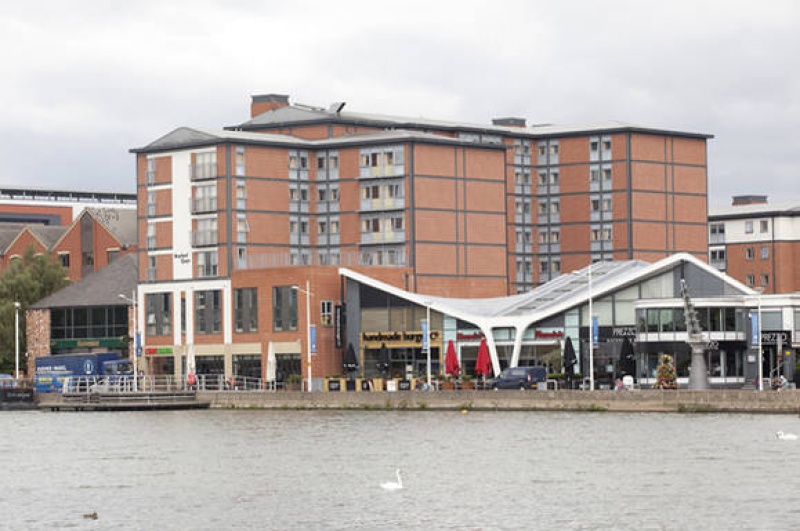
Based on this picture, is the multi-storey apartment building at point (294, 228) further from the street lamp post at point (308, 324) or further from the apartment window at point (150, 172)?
the street lamp post at point (308, 324)

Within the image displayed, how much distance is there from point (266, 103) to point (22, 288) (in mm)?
28445

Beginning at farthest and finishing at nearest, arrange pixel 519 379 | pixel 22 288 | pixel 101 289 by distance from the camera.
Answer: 1. pixel 22 288
2. pixel 101 289
3. pixel 519 379

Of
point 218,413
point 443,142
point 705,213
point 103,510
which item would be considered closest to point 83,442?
point 218,413

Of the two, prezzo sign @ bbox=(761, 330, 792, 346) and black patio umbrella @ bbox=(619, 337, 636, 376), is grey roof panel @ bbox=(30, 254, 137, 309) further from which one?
prezzo sign @ bbox=(761, 330, 792, 346)

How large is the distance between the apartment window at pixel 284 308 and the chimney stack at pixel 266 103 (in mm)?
34506

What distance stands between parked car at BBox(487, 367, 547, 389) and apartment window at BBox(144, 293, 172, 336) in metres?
41.6

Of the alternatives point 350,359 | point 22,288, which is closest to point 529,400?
point 350,359

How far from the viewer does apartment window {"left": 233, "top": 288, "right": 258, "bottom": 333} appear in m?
149

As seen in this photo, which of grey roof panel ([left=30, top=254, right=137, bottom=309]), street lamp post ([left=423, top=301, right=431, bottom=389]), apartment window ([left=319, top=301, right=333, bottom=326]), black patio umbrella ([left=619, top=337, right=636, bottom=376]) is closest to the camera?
black patio umbrella ([left=619, top=337, right=636, bottom=376])

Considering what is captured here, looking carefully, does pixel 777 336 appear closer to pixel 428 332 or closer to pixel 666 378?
pixel 666 378

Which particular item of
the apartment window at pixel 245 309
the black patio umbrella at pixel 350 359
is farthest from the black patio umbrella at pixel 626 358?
the apartment window at pixel 245 309

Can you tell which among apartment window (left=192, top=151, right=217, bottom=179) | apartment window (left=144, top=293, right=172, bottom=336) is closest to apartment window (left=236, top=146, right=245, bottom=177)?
apartment window (left=192, top=151, right=217, bottom=179)

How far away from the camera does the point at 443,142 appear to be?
515 feet

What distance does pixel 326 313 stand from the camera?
14412 cm
